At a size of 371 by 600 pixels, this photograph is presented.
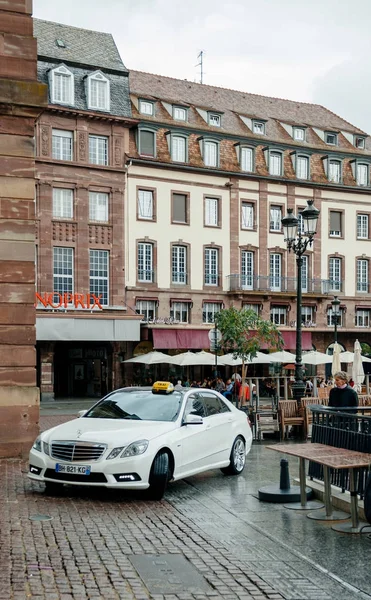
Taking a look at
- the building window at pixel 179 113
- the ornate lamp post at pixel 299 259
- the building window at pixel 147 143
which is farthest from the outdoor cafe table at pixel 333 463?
the building window at pixel 179 113

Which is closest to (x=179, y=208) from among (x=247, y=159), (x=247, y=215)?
(x=247, y=215)

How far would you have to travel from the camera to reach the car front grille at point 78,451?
1099 centimetres

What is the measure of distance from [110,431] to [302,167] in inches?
1680

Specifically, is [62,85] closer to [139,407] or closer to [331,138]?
[331,138]

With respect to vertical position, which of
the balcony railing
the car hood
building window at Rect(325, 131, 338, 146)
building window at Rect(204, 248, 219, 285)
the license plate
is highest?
building window at Rect(325, 131, 338, 146)

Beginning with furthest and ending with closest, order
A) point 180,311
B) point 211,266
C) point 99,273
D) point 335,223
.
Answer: point 335,223
point 211,266
point 180,311
point 99,273

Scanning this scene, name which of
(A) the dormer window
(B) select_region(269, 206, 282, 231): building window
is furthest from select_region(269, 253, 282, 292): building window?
(A) the dormer window

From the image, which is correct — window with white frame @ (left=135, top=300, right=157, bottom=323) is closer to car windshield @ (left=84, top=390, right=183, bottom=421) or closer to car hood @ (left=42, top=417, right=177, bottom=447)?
car windshield @ (left=84, top=390, right=183, bottom=421)

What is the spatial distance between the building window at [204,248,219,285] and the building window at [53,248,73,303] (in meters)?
8.33

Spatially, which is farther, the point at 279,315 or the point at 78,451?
the point at 279,315

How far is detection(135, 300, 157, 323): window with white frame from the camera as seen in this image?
147 feet

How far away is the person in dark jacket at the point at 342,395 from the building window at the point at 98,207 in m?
32.0

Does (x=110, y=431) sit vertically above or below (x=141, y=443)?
above

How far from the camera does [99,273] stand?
143ft
